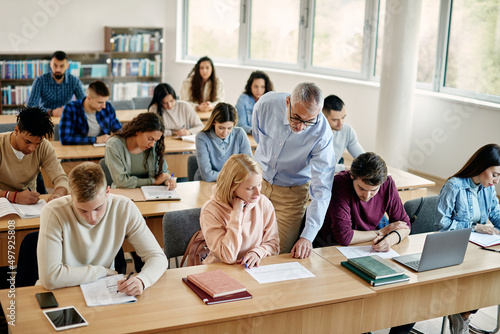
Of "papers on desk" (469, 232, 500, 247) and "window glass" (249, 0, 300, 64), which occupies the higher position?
"window glass" (249, 0, 300, 64)

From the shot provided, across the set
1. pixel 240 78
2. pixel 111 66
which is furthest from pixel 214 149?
pixel 111 66

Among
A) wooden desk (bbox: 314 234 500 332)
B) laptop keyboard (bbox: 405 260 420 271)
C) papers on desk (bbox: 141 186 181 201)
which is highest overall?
papers on desk (bbox: 141 186 181 201)

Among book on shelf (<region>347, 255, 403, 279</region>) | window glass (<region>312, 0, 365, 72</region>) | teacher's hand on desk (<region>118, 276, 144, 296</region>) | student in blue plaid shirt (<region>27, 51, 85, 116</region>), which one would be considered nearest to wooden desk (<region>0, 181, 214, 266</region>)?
teacher's hand on desk (<region>118, 276, 144, 296</region>)

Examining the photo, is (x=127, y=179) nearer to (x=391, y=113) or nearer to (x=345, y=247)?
(x=345, y=247)

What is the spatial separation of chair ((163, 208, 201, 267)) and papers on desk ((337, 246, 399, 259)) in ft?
2.66

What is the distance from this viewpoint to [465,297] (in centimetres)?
294

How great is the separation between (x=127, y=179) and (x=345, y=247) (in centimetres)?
172

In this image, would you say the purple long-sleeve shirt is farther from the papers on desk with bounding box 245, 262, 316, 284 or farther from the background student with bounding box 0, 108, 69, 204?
the background student with bounding box 0, 108, 69, 204

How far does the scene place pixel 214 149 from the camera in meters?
4.51

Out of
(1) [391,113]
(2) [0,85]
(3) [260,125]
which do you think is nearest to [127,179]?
(3) [260,125]

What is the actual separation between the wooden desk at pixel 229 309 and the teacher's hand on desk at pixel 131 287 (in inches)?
1.6

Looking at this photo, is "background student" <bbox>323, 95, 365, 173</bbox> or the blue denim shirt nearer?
the blue denim shirt

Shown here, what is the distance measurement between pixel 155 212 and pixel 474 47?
186 inches

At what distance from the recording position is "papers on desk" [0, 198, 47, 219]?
3303 millimetres
